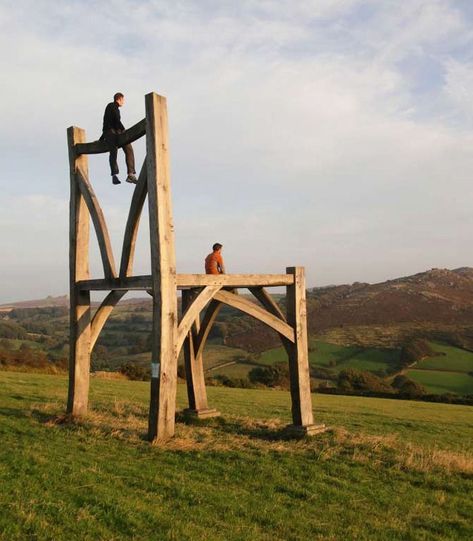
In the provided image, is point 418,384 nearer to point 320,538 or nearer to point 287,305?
point 287,305

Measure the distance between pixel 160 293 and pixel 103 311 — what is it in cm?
244

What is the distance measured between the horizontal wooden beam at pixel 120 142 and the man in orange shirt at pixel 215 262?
2592 millimetres

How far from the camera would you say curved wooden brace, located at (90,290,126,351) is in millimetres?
10539

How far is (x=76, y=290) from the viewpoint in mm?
10930

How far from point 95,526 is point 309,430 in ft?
19.1

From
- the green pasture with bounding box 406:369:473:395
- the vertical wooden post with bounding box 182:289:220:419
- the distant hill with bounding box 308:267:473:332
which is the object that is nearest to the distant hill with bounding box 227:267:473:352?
the distant hill with bounding box 308:267:473:332

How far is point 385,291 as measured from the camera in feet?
379

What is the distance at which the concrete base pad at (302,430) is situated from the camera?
395 inches

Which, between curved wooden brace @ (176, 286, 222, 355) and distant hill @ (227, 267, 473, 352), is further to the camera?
distant hill @ (227, 267, 473, 352)

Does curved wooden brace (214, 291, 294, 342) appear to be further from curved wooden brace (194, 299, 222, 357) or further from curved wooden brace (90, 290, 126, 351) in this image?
curved wooden brace (90, 290, 126, 351)

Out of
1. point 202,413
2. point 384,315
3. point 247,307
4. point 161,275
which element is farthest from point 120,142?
point 384,315

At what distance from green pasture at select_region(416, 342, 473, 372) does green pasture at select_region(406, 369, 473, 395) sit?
6.26ft

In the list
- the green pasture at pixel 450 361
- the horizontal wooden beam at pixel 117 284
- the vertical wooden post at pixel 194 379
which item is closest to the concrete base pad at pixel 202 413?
the vertical wooden post at pixel 194 379

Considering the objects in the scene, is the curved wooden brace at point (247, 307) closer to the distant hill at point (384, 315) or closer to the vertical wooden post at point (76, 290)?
the vertical wooden post at point (76, 290)
